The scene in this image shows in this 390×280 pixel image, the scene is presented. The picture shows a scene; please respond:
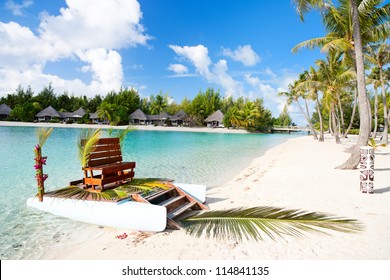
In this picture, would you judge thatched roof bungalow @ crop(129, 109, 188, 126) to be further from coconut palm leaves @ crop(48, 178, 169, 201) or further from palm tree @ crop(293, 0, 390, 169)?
coconut palm leaves @ crop(48, 178, 169, 201)

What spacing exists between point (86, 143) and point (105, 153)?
0.54 metres

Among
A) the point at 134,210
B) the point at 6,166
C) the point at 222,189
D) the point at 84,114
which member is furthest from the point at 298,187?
the point at 84,114

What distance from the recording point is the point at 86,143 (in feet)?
17.0

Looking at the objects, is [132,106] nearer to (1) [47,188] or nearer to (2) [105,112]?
(2) [105,112]

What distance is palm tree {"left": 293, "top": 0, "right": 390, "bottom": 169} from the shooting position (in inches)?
356

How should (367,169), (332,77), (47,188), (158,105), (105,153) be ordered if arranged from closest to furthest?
(105,153) → (367,169) → (47,188) → (332,77) → (158,105)

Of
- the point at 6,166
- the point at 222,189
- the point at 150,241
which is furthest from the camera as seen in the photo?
the point at 6,166

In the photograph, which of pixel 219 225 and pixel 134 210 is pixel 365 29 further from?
pixel 134 210

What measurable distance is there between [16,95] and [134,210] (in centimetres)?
6783

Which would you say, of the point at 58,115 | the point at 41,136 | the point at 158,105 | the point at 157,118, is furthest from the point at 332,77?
the point at 58,115

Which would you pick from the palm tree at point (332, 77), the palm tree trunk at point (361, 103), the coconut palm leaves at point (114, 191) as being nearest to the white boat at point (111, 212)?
the coconut palm leaves at point (114, 191)

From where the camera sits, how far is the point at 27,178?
871 cm

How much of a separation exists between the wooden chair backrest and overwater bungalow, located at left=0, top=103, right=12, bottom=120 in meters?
57.8

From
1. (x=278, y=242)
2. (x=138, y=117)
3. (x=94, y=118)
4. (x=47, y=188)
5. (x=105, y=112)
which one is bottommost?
(x=47, y=188)
